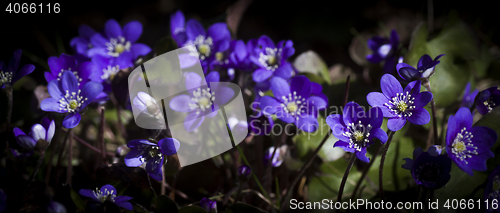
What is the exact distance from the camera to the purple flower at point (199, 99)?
1025mm

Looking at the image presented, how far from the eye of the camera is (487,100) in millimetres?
994

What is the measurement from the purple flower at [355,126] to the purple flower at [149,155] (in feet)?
1.47

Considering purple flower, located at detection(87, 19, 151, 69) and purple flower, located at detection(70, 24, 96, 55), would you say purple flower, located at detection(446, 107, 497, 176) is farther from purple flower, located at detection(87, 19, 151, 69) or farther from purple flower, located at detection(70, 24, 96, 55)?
purple flower, located at detection(70, 24, 96, 55)

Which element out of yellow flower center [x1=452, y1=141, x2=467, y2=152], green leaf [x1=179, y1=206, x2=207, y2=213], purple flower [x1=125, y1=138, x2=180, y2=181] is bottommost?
green leaf [x1=179, y1=206, x2=207, y2=213]

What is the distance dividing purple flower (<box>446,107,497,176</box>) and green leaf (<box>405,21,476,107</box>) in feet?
1.20

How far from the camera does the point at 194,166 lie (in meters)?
1.20

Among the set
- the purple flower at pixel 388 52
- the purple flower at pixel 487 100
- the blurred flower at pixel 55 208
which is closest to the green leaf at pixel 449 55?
the purple flower at pixel 388 52

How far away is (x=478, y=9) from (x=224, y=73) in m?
1.57

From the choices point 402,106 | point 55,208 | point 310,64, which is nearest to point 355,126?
point 402,106

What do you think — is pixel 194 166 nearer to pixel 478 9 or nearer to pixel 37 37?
pixel 37 37

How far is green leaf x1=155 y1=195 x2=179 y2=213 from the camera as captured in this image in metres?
0.92

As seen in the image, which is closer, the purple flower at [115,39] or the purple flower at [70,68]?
the purple flower at [70,68]

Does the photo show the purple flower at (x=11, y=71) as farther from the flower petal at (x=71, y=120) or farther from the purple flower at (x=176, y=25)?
the purple flower at (x=176, y=25)

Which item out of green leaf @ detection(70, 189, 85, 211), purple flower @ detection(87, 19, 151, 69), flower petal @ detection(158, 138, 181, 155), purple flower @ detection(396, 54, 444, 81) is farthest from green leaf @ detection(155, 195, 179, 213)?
purple flower @ detection(396, 54, 444, 81)
